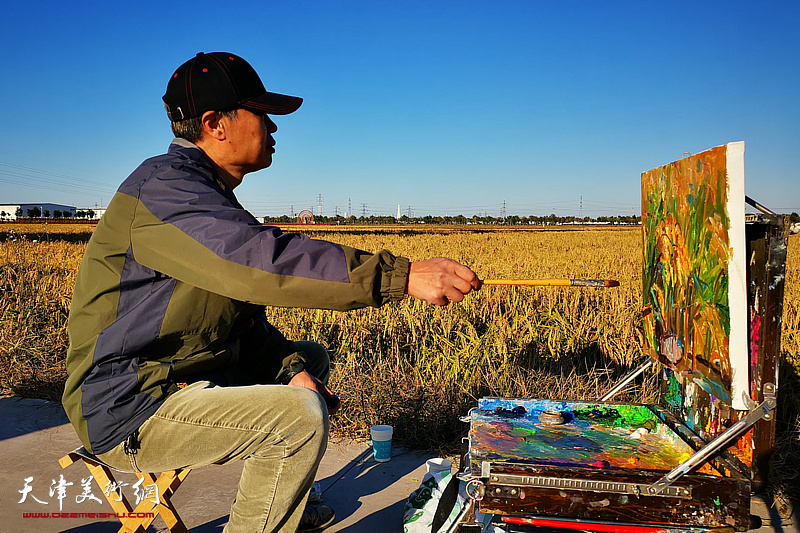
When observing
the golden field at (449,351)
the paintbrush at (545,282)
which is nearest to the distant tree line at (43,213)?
the golden field at (449,351)

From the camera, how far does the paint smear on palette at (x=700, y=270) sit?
1876 millimetres

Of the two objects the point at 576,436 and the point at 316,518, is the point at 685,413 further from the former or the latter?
the point at 316,518

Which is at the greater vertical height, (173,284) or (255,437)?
(173,284)

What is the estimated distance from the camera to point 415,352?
4758 mm

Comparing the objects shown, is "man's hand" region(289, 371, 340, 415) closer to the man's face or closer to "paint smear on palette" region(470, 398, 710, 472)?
"paint smear on palette" region(470, 398, 710, 472)

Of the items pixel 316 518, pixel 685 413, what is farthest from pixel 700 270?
pixel 316 518

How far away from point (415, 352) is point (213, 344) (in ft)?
9.41

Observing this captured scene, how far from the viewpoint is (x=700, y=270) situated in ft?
7.04

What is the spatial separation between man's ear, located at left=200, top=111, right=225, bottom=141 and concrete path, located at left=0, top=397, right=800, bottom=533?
1.70m

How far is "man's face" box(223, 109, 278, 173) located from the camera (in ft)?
7.02

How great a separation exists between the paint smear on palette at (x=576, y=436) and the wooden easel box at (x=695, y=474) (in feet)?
0.09

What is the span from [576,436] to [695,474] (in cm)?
Answer: 70

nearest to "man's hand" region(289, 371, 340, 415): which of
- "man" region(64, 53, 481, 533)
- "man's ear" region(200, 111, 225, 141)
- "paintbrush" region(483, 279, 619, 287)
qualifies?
"man" region(64, 53, 481, 533)

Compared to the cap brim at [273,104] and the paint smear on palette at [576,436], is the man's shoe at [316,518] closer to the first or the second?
the paint smear on palette at [576,436]
